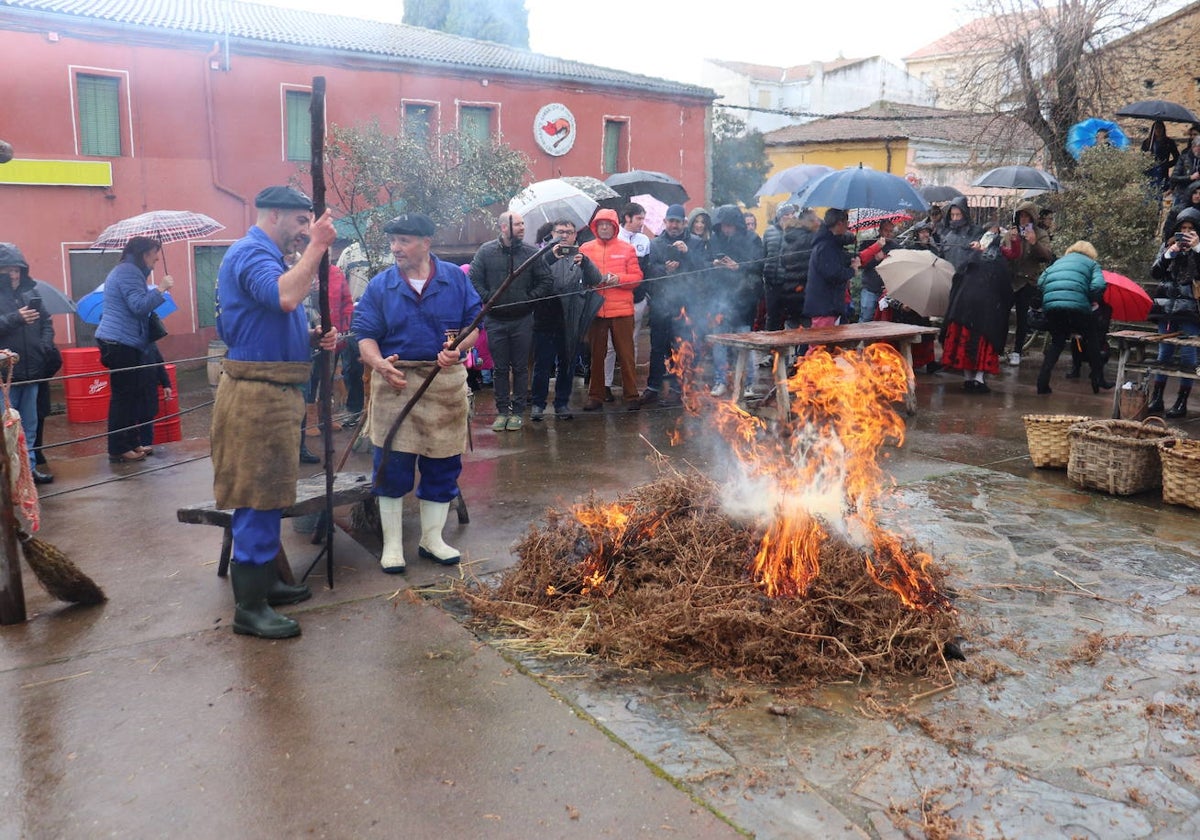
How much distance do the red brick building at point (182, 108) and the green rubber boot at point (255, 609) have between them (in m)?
11.8

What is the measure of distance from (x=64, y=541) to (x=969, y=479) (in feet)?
20.4

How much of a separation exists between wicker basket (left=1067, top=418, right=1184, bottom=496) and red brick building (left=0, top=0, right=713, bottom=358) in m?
11.3

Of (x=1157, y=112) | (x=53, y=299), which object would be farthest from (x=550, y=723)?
(x=1157, y=112)

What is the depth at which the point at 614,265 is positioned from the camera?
963cm

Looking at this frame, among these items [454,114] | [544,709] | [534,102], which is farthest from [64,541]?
[534,102]

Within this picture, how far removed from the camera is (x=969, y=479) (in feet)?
23.5

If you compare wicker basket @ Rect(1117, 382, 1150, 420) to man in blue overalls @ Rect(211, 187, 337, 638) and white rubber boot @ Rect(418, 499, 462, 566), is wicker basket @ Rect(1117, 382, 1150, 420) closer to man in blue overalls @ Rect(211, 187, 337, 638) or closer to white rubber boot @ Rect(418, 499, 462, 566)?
white rubber boot @ Rect(418, 499, 462, 566)

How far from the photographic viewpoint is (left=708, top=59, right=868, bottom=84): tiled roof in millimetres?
52906

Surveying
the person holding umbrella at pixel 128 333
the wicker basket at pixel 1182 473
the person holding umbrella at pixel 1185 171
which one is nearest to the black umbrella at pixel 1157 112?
the person holding umbrella at pixel 1185 171

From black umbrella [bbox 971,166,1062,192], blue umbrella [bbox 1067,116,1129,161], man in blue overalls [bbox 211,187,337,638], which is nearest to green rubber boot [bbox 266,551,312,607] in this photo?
man in blue overalls [bbox 211,187,337,638]

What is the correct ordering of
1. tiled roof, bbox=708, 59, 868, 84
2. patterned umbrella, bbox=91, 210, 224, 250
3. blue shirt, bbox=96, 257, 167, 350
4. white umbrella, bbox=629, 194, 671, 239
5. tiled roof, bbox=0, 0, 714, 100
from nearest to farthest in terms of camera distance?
blue shirt, bbox=96, 257, 167, 350
patterned umbrella, bbox=91, 210, 224, 250
white umbrella, bbox=629, 194, 671, 239
tiled roof, bbox=0, 0, 714, 100
tiled roof, bbox=708, 59, 868, 84

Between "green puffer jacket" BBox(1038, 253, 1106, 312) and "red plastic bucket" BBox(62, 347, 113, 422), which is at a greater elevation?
"green puffer jacket" BBox(1038, 253, 1106, 312)

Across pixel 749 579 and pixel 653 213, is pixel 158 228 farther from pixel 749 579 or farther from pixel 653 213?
pixel 653 213

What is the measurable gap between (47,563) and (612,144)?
2140cm
